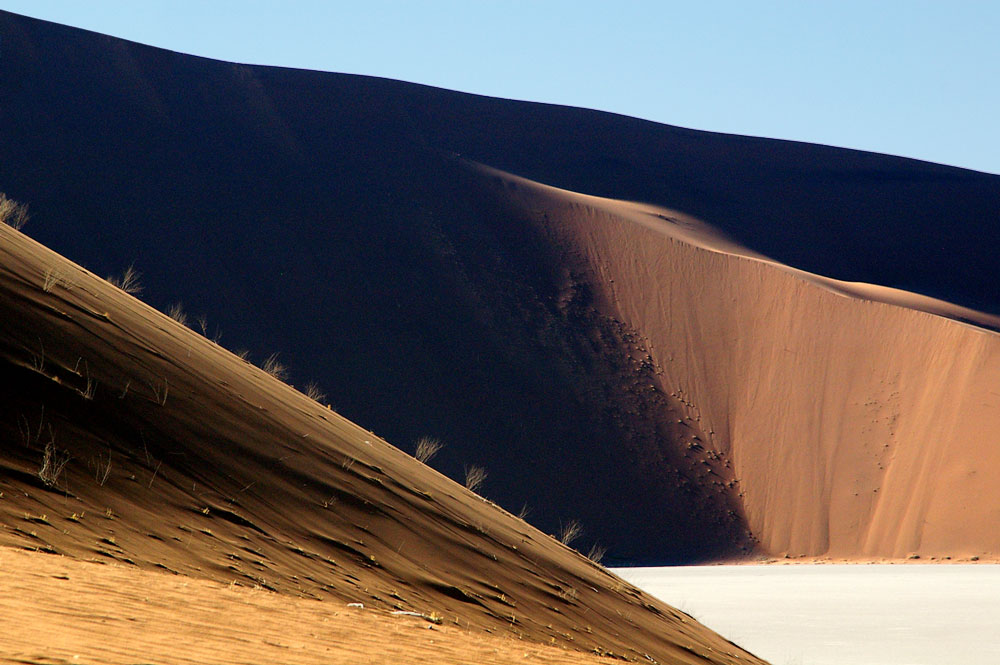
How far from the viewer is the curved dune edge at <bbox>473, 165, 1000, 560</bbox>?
3183 cm

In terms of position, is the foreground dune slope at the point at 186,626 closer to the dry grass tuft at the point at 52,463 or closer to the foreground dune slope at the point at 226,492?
the foreground dune slope at the point at 226,492

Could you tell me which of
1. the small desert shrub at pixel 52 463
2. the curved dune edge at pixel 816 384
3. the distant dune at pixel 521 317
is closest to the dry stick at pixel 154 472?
the small desert shrub at pixel 52 463

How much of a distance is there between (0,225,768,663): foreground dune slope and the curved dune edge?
2027 cm

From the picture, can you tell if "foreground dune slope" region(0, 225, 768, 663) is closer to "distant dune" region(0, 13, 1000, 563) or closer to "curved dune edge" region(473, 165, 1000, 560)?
"distant dune" region(0, 13, 1000, 563)

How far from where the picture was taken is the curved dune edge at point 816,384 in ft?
104

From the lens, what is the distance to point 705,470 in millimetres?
34094

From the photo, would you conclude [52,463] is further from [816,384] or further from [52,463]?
[816,384]

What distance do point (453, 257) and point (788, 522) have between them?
14.5 meters

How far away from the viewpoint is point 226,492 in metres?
9.16

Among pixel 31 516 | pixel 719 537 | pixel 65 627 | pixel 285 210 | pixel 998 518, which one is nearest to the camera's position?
pixel 65 627

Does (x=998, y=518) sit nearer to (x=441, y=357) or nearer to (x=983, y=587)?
(x=983, y=587)

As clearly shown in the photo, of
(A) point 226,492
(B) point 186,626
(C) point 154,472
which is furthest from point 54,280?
(B) point 186,626

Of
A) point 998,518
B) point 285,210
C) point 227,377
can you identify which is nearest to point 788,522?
point 998,518

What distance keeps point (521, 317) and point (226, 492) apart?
2850cm
